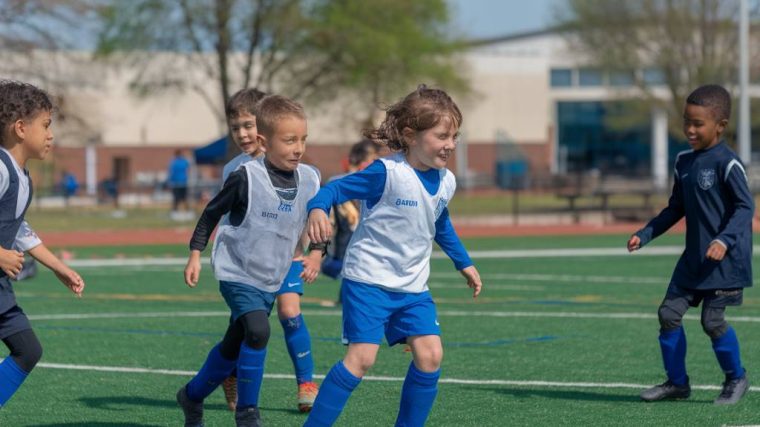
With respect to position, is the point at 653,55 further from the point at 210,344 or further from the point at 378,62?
the point at 210,344

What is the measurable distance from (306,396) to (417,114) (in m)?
2.04

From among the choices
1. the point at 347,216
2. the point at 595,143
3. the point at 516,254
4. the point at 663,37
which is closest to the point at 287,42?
the point at 663,37

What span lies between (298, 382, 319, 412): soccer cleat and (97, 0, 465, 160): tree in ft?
102

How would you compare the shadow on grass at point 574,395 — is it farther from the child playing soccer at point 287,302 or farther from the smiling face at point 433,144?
the smiling face at point 433,144

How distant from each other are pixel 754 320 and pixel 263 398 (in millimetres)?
5272

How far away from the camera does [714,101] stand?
24.2 ft

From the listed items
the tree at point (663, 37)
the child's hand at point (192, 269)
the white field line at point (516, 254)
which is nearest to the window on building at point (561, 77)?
the tree at point (663, 37)

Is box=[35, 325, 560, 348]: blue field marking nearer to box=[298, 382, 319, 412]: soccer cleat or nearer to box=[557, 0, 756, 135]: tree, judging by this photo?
box=[298, 382, 319, 412]: soccer cleat

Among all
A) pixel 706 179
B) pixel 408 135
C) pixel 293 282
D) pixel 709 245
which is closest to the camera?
pixel 408 135

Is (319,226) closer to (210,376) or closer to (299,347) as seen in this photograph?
(210,376)

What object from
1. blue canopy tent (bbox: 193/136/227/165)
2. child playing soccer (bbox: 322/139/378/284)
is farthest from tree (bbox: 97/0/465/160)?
child playing soccer (bbox: 322/139/378/284)

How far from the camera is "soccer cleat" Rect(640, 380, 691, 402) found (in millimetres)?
7387

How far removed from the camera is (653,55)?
41188 mm

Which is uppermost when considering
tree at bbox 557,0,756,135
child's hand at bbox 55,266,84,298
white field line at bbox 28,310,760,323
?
tree at bbox 557,0,756,135
